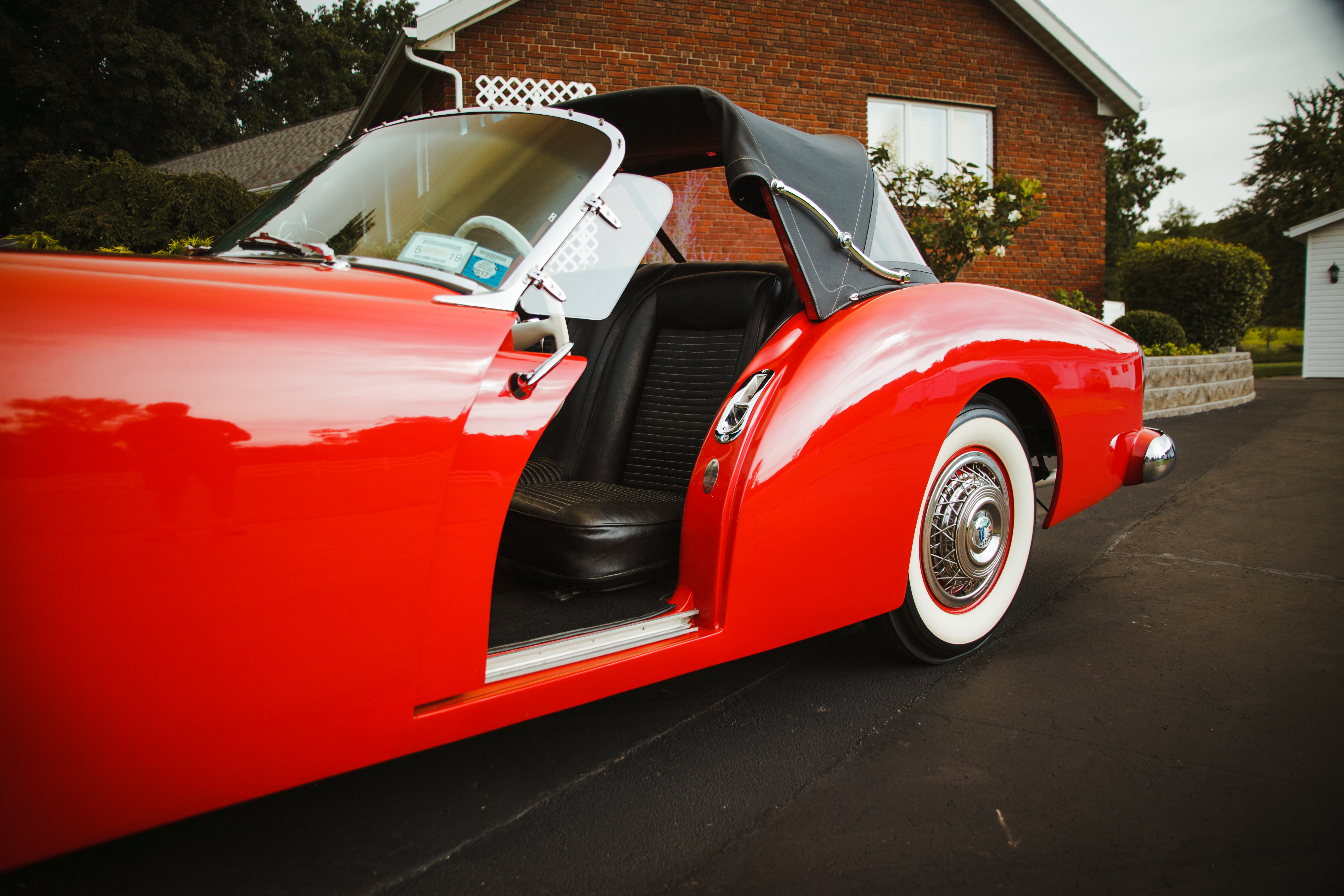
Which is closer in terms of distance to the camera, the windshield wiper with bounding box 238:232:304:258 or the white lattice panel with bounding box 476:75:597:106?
the windshield wiper with bounding box 238:232:304:258

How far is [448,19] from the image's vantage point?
28.6ft

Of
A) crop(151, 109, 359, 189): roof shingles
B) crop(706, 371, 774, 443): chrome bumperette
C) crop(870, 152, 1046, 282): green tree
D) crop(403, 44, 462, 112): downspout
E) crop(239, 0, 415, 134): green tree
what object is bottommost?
crop(706, 371, 774, 443): chrome bumperette

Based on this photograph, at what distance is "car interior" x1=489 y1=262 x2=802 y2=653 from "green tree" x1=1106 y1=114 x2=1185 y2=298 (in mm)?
49509

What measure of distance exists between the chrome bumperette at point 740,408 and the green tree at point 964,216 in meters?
6.89

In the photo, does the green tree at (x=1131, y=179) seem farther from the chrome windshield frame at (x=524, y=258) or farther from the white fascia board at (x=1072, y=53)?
the chrome windshield frame at (x=524, y=258)

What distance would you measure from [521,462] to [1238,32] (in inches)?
54.9

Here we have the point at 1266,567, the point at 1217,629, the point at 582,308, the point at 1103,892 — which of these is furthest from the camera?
the point at 1266,567

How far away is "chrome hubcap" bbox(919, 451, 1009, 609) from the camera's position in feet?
8.29

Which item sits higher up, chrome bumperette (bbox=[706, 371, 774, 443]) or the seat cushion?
chrome bumperette (bbox=[706, 371, 774, 443])

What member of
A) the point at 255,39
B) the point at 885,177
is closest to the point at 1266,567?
the point at 885,177

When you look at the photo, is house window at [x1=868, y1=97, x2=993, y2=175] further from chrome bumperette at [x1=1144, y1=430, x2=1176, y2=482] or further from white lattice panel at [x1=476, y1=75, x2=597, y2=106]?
chrome bumperette at [x1=1144, y1=430, x2=1176, y2=482]

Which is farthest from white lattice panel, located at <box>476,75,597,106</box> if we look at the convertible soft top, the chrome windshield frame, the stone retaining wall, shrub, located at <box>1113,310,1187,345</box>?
the chrome windshield frame

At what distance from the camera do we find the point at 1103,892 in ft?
5.11

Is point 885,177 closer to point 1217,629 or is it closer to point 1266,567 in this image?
point 1266,567
